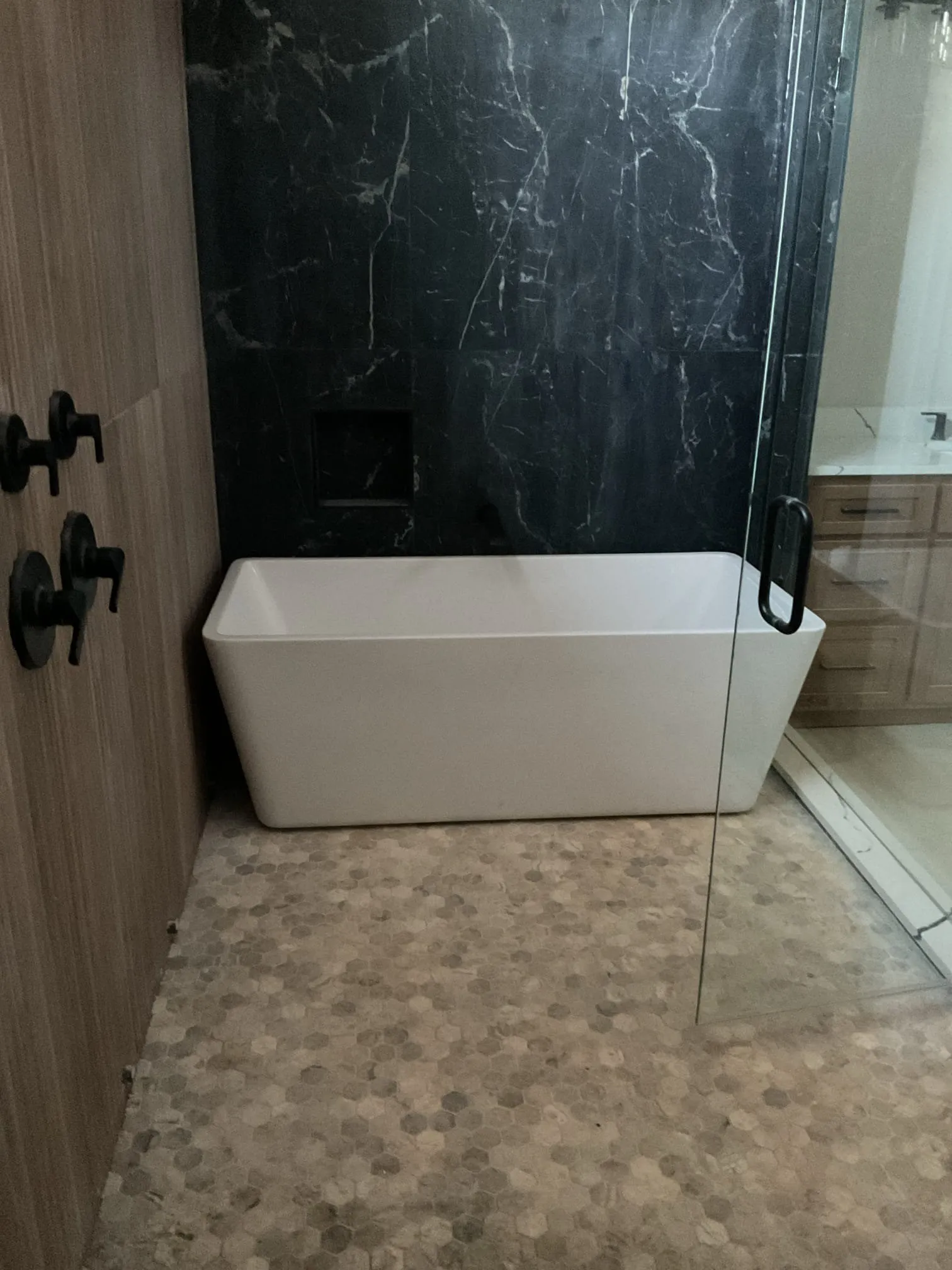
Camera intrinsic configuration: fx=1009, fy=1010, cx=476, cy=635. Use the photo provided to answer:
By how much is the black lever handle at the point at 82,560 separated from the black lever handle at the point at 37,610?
0.29 feet

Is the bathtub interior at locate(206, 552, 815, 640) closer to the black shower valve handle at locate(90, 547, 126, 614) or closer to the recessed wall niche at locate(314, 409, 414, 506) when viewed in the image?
the recessed wall niche at locate(314, 409, 414, 506)

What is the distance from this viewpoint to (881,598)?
2822 mm

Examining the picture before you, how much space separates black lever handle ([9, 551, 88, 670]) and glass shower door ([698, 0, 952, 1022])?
1462 millimetres

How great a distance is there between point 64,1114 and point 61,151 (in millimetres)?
1418

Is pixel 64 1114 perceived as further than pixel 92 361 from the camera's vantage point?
No

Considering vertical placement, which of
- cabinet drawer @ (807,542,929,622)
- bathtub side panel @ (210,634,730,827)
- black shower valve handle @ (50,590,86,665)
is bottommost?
bathtub side panel @ (210,634,730,827)

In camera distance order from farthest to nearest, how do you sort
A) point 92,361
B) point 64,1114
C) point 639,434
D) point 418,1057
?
point 639,434
point 418,1057
point 92,361
point 64,1114

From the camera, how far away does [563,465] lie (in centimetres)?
305

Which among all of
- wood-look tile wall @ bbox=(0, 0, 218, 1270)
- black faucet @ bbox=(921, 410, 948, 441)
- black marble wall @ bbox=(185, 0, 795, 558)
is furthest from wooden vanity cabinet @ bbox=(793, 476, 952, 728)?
Result: wood-look tile wall @ bbox=(0, 0, 218, 1270)

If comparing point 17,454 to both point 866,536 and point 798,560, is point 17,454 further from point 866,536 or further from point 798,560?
point 866,536

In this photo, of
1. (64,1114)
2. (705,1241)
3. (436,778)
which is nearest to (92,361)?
(64,1114)

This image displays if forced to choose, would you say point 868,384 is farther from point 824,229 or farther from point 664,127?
point 664,127

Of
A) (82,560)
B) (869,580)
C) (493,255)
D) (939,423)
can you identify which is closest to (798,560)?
(869,580)

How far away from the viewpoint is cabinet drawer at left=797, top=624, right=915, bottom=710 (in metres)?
2.78
